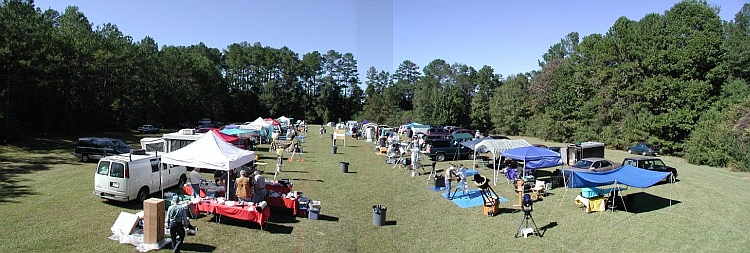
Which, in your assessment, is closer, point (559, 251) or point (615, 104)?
point (559, 251)

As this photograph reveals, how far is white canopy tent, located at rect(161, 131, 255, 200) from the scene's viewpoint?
1281 centimetres

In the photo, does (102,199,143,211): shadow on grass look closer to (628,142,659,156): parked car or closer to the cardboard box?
the cardboard box

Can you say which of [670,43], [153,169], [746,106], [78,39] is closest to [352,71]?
[78,39]

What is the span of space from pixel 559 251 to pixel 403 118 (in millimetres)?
61144

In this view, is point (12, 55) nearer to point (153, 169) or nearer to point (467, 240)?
point (153, 169)

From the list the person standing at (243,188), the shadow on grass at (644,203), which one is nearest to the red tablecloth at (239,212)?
the person standing at (243,188)

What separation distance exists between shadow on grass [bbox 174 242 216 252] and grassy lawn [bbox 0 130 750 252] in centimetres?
4

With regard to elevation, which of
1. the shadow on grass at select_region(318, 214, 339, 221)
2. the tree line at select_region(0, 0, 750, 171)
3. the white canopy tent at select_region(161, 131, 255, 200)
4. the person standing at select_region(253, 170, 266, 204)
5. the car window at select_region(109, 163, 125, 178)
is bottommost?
the shadow on grass at select_region(318, 214, 339, 221)

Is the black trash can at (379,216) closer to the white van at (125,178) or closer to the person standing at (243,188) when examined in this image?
the person standing at (243,188)

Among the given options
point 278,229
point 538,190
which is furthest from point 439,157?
point 278,229

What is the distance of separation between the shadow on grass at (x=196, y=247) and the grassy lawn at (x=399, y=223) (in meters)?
0.04

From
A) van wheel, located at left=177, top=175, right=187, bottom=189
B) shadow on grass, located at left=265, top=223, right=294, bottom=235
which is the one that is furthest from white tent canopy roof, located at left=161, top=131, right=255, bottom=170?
van wheel, located at left=177, top=175, right=187, bottom=189

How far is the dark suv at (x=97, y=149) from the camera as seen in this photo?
22625mm

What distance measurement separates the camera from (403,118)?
71.2 m
